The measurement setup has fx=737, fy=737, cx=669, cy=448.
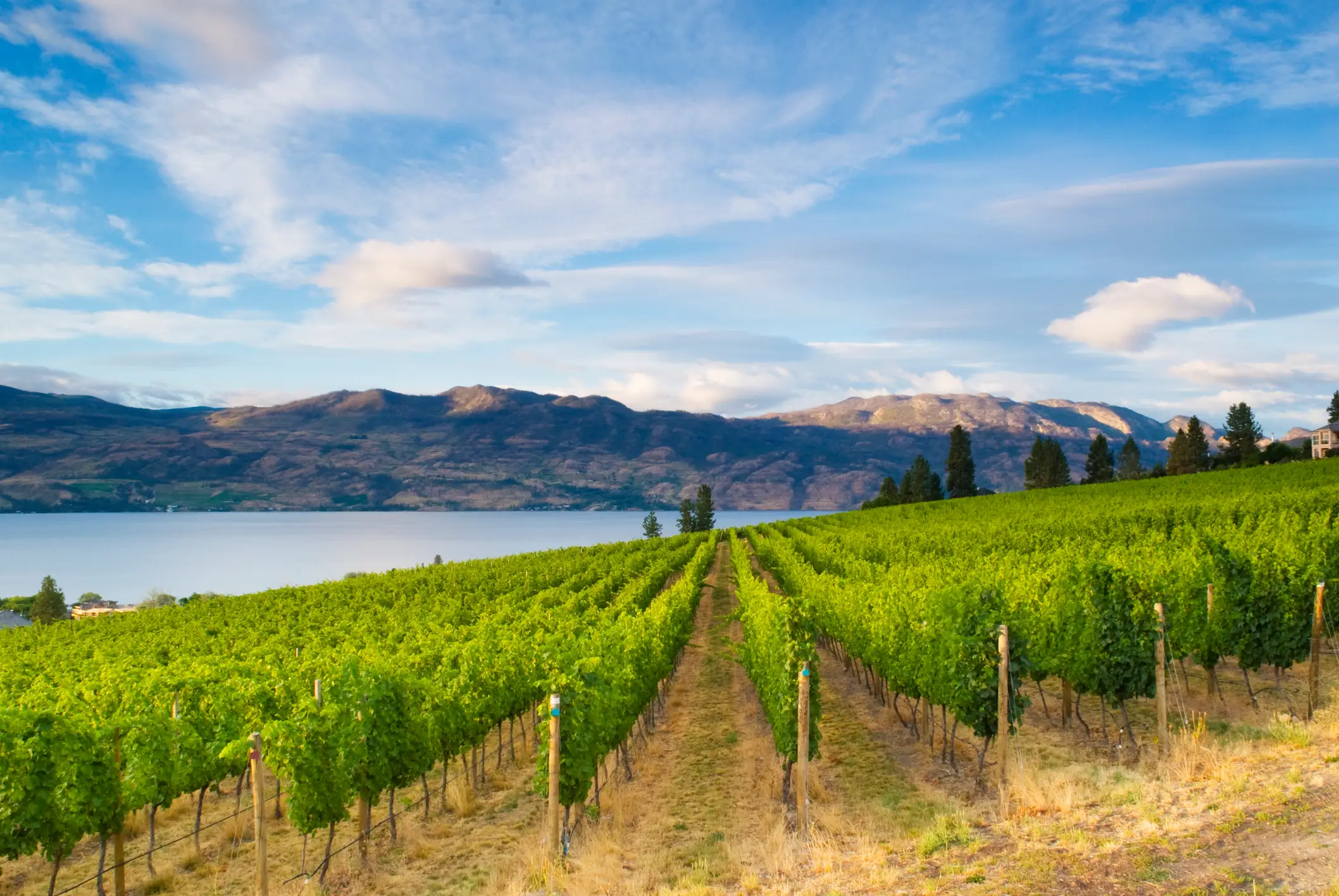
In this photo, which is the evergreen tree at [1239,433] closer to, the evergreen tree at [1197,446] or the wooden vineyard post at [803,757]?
the evergreen tree at [1197,446]

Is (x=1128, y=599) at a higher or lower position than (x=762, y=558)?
higher

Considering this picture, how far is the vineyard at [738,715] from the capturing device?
10266 mm

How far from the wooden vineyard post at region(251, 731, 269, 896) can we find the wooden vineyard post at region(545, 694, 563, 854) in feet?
11.7

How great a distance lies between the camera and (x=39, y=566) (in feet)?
512

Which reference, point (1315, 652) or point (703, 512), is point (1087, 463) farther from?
point (1315, 652)

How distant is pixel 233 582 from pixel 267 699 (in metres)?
140

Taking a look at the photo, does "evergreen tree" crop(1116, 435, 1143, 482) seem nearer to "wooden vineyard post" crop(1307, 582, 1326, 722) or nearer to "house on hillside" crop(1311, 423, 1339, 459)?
"house on hillside" crop(1311, 423, 1339, 459)

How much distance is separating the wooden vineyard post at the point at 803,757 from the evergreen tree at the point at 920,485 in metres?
98.6

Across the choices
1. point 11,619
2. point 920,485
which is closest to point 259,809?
point 11,619

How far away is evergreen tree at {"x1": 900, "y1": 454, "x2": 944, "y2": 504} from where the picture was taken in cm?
10631

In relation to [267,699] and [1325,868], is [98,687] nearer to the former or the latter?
[267,699]

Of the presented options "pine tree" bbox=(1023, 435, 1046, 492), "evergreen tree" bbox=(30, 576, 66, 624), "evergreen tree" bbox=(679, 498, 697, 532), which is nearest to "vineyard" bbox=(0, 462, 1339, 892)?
"evergreen tree" bbox=(30, 576, 66, 624)

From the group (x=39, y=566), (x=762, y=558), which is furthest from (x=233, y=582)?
(x=762, y=558)

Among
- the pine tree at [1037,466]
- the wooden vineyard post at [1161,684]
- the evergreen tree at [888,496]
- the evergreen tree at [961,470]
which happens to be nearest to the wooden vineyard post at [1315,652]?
the wooden vineyard post at [1161,684]
